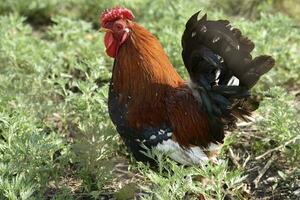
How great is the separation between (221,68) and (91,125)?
3.39ft

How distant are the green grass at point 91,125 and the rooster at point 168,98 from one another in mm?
175

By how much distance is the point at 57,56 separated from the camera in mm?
5414

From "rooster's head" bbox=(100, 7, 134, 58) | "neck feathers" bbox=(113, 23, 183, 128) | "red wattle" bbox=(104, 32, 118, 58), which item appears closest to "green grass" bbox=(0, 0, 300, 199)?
"neck feathers" bbox=(113, 23, 183, 128)

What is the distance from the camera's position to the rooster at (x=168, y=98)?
3.59 metres

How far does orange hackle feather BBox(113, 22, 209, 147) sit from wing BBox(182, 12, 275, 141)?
0.10 meters

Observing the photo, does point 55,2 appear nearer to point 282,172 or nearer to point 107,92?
point 107,92

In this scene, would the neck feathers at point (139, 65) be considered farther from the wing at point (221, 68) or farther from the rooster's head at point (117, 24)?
the wing at point (221, 68)

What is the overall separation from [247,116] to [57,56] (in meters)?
2.26

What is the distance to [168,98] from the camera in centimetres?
377

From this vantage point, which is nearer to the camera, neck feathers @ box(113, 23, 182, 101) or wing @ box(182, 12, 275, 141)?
wing @ box(182, 12, 275, 141)

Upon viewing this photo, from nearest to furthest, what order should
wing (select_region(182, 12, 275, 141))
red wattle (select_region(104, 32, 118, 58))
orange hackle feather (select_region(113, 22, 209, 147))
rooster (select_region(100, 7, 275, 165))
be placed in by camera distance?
wing (select_region(182, 12, 275, 141)) → rooster (select_region(100, 7, 275, 165)) → orange hackle feather (select_region(113, 22, 209, 147)) → red wattle (select_region(104, 32, 118, 58))

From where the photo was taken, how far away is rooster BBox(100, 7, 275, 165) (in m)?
3.59

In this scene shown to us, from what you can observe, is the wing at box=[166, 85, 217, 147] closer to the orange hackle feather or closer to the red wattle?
the orange hackle feather

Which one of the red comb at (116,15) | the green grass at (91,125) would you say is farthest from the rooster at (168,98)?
the green grass at (91,125)
